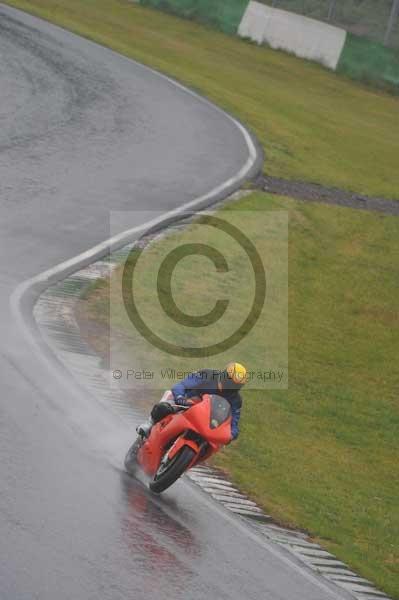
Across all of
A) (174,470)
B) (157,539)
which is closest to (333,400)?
(174,470)

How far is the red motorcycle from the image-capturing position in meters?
9.78

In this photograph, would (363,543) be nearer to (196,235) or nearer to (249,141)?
(196,235)

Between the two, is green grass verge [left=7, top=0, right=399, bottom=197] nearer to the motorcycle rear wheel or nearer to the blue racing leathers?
the blue racing leathers

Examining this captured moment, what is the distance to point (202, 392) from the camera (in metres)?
10.4

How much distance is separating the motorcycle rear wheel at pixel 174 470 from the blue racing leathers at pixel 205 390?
640 millimetres

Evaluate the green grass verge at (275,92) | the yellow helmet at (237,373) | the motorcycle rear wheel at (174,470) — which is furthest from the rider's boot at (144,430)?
the green grass verge at (275,92)

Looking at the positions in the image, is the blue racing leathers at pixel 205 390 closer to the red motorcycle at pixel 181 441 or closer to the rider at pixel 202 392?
the rider at pixel 202 392

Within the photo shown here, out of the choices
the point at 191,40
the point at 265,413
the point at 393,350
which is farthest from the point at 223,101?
the point at 265,413

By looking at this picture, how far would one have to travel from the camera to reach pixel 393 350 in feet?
59.8

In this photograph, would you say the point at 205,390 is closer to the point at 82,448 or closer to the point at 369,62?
the point at 82,448

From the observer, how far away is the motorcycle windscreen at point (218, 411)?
32.6ft

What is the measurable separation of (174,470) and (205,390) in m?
0.98

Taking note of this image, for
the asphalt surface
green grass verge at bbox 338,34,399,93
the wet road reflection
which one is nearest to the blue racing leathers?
the asphalt surface

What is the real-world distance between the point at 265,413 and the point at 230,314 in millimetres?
3488
